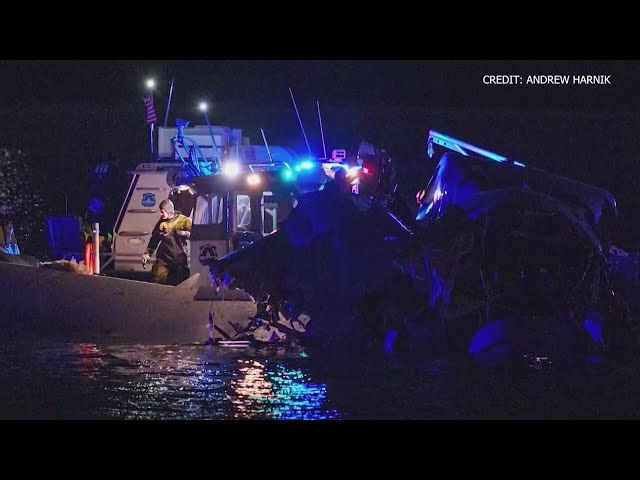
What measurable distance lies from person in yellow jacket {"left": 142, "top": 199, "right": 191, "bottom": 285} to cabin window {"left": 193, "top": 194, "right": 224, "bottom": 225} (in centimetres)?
33

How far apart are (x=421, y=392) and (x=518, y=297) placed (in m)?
2.96

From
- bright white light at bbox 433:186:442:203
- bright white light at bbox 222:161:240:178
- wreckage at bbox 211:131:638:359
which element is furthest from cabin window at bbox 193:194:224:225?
bright white light at bbox 433:186:442:203

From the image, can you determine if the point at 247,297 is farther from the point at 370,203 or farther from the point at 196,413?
the point at 196,413

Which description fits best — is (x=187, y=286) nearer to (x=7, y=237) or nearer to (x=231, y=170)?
(x=231, y=170)

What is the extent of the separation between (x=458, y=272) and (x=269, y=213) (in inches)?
200

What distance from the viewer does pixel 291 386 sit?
10344 millimetres

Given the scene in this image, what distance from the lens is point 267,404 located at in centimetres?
921

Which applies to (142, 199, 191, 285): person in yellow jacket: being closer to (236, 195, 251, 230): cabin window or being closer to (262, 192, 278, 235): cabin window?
(236, 195, 251, 230): cabin window

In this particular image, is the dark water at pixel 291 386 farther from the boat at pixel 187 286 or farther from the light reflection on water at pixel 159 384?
the boat at pixel 187 286

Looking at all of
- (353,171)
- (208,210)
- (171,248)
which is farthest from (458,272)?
(171,248)

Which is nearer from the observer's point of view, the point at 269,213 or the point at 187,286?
the point at 187,286

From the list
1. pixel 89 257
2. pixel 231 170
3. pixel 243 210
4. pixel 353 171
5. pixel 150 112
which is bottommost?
pixel 89 257

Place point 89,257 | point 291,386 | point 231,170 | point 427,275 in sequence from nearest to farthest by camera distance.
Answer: point 291,386 → point 427,275 → point 231,170 → point 89,257

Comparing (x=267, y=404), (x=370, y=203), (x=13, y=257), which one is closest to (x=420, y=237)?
(x=370, y=203)
